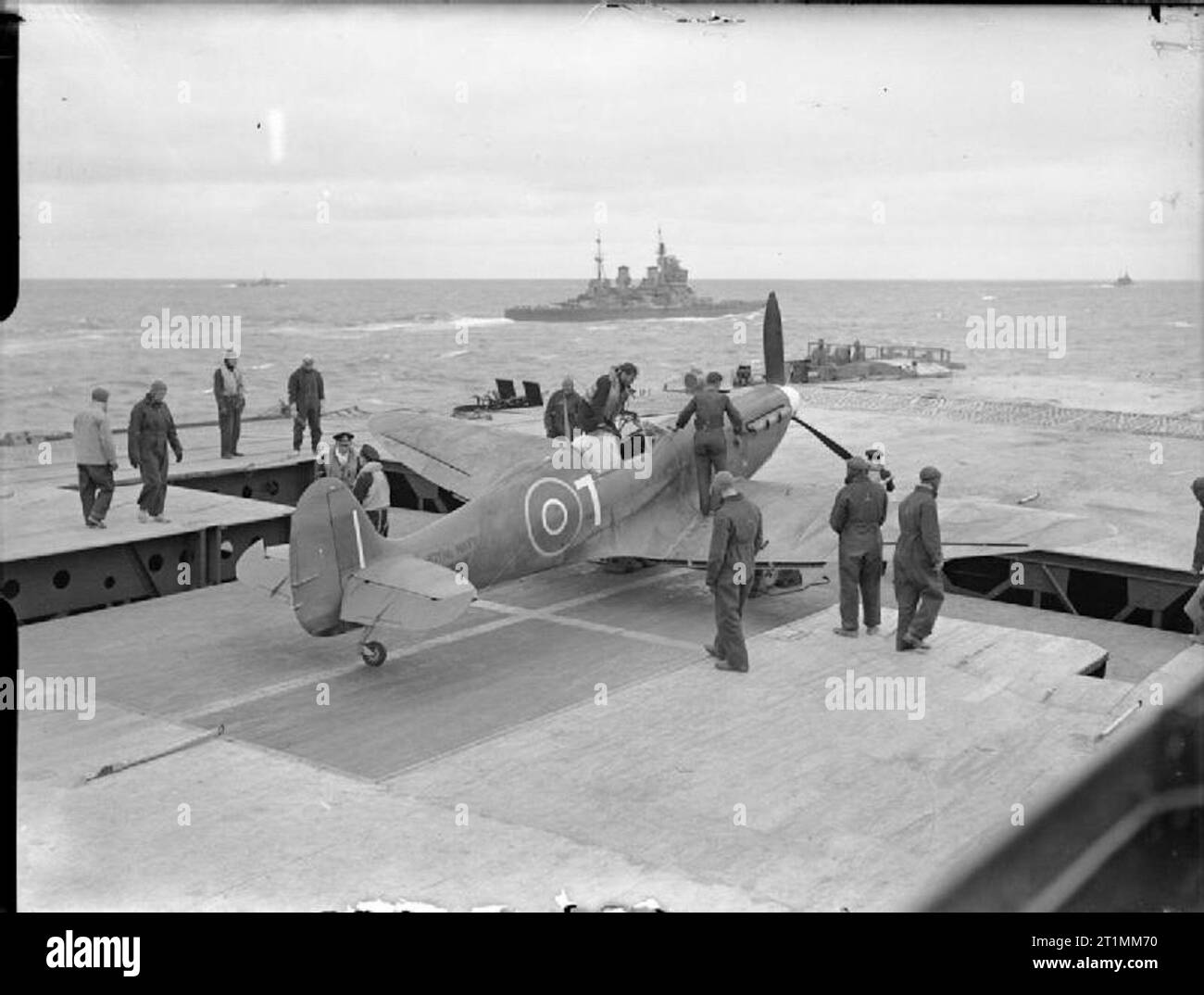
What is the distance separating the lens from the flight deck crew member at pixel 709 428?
1358 cm

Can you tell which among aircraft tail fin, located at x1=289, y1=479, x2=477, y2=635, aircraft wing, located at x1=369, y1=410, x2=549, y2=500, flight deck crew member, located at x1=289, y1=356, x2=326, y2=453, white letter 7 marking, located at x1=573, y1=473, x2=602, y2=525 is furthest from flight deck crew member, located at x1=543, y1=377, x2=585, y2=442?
aircraft tail fin, located at x1=289, y1=479, x2=477, y2=635

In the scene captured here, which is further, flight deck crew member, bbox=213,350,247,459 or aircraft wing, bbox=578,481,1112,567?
flight deck crew member, bbox=213,350,247,459

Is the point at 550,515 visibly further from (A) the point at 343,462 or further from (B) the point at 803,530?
(A) the point at 343,462

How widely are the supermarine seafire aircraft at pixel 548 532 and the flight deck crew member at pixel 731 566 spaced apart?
207cm

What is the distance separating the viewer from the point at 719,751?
27.6 ft

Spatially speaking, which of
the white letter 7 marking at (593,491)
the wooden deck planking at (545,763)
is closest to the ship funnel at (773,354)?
the white letter 7 marking at (593,491)

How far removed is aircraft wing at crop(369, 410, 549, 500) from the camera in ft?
55.7

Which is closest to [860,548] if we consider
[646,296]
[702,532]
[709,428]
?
[702,532]

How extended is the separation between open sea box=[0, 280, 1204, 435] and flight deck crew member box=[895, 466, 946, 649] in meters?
27.3

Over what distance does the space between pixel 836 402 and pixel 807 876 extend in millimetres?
27108

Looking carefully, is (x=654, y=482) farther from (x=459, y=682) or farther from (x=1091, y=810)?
(x=1091, y=810)

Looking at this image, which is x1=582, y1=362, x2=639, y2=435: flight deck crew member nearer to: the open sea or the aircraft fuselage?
the aircraft fuselage

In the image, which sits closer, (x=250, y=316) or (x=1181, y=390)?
(x=1181, y=390)
